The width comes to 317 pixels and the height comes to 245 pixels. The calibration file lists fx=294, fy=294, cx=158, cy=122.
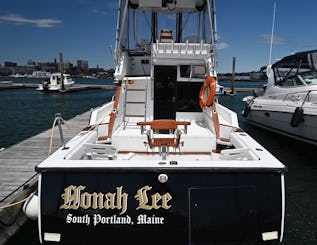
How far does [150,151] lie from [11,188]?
2.66 m

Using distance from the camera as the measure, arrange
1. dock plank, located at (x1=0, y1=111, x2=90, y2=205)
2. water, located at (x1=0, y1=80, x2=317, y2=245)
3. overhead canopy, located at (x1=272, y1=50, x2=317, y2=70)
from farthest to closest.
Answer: overhead canopy, located at (x1=272, y1=50, x2=317, y2=70)
dock plank, located at (x1=0, y1=111, x2=90, y2=205)
water, located at (x1=0, y1=80, x2=317, y2=245)

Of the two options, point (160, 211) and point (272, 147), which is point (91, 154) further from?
point (272, 147)

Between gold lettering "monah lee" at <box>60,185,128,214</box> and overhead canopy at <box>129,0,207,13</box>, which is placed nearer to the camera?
gold lettering "monah lee" at <box>60,185,128,214</box>

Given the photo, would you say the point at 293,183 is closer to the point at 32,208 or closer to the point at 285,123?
the point at 285,123

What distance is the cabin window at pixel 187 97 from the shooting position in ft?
25.5

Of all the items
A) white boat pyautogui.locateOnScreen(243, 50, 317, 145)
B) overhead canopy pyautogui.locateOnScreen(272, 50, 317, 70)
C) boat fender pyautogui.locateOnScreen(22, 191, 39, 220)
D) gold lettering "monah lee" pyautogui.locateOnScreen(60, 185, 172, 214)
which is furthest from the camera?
overhead canopy pyautogui.locateOnScreen(272, 50, 317, 70)

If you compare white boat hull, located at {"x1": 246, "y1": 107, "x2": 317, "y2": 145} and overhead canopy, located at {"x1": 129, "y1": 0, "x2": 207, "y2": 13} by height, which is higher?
overhead canopy, located at {"x1": 129, "y1": 0, "x2": 207, "y2": 13}

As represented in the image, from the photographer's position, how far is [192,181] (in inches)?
134

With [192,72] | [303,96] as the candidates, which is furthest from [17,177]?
[303,96]

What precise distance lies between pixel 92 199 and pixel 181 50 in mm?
4929

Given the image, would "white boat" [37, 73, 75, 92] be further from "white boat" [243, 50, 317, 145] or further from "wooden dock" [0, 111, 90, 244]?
"wooden dock" [0, 111, 90, 244]

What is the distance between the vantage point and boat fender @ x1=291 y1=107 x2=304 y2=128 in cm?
1048

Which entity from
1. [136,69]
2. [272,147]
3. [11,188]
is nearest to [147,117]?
[136,69]

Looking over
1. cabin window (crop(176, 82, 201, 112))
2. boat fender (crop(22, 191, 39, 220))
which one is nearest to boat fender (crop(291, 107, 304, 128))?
cabin window (crop(176, 82, 201, 112))
